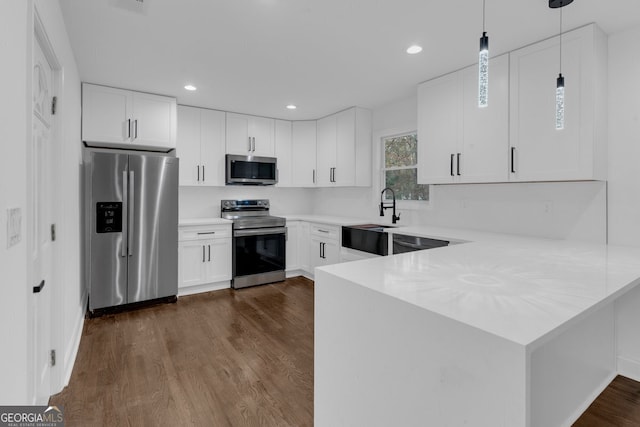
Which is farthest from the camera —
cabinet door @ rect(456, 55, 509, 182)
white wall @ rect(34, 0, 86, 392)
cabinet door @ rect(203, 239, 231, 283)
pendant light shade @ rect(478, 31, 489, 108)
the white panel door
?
cabinet door @ rect(203, 239, 231, 283)

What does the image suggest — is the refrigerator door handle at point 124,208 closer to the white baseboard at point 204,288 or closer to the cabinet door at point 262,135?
the white baseboard at point 204,288

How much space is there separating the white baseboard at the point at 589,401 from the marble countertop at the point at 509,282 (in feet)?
2.40

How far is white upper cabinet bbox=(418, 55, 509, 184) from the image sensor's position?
280cm

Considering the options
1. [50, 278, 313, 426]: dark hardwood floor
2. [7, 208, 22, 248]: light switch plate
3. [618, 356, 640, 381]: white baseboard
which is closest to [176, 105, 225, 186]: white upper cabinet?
[50, 278, 313, 426]: dark hardwood floor

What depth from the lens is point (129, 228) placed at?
3498 mm

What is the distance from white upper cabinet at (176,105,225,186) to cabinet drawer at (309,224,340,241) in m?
1.45

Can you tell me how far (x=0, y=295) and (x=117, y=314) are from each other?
2.87 metres

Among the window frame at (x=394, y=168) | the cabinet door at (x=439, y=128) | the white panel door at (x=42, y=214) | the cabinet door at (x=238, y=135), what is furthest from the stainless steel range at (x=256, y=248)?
the white panel door at (x=42, y=214)

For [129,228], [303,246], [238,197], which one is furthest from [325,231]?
[129,228]

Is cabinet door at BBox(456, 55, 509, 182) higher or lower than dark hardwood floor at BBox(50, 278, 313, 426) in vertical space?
higher

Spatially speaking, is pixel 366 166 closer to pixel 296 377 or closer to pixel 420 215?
pixel 420 215

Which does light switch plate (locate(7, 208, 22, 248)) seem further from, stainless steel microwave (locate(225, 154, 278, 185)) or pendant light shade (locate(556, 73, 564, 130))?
stainless steel microwave (locate(225, 154, 278, 185))

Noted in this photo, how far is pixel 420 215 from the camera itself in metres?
3.92

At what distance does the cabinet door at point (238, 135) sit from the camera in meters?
4.68
